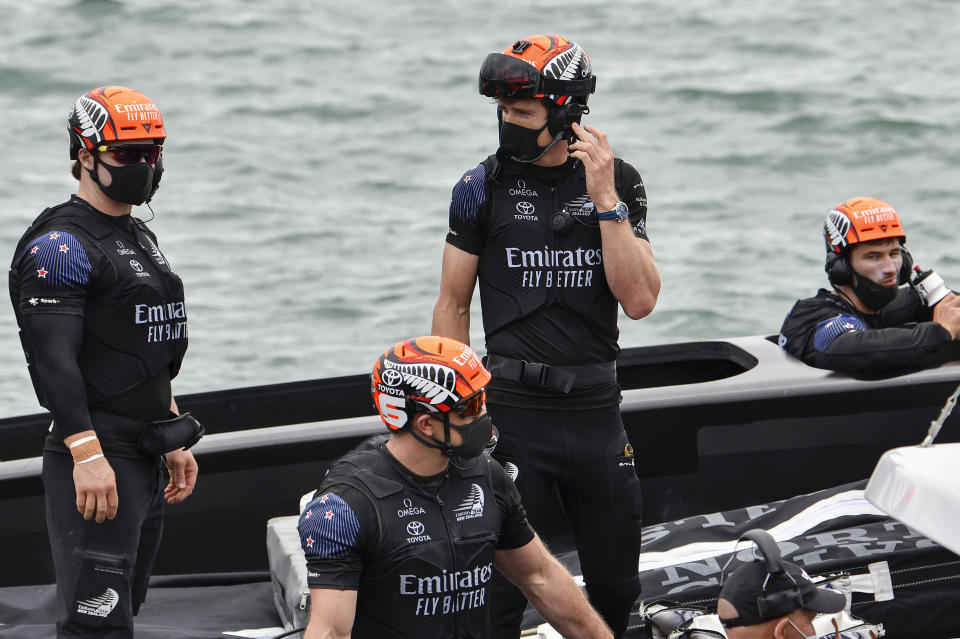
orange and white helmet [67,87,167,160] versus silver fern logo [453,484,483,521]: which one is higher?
orange and white helmet [67,87,167,160]

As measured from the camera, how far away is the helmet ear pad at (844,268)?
545 centimetres

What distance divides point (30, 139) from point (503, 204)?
33.4ft

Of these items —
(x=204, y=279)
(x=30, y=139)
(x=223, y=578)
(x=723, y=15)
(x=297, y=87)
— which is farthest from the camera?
(x=723, y=15)

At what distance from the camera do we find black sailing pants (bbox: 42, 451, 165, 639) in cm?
379

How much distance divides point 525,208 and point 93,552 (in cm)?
152

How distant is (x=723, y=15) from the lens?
54.1ft

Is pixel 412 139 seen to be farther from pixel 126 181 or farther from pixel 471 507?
pixel 471 507

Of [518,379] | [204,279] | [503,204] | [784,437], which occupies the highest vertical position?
[503,204]

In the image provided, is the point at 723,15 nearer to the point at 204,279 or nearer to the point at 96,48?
the point at 96,48

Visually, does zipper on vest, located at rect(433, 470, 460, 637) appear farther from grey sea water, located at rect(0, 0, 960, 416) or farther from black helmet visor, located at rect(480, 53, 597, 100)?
grey sea water, located at rect(0, 0, 960, 416)

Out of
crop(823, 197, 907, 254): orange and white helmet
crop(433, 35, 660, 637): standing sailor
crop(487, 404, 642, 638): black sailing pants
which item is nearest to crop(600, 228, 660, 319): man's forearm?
crop(433, 35, 660, 637): standing sailor

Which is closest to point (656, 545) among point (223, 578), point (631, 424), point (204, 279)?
point (631, 424)

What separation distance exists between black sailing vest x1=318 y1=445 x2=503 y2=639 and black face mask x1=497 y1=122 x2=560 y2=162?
3.60 ft

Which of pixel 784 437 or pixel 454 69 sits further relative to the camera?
pixel 454 69
